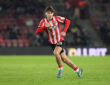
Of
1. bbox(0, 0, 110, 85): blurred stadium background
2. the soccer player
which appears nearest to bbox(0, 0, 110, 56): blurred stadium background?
bbox(0, 0, 110, 85): blurred stadium background

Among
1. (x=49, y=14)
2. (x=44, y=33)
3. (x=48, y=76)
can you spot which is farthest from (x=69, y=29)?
(x=49, y=14)

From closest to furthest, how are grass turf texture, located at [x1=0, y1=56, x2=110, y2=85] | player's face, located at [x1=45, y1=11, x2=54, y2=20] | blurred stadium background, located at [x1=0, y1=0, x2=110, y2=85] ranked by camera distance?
grass turf texture, located at [x1=0, y1=56, x2=110, y2=85] < player's face, located at [x1=45, y1=11, x2=54, y2=20] < blurred stadium background, located at [x1=0, y1=0, x2=110, y2=85]

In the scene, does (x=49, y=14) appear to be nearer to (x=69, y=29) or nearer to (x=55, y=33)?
(x=55, y=33)

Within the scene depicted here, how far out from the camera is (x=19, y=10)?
26.9 m

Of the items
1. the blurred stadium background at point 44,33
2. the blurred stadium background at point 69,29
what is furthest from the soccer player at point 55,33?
the blurred stadium background at point 69,29

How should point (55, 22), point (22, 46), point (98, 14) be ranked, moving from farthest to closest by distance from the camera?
point (98, 14), point (22, 46), point (55, 22)

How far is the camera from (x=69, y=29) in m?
25.6

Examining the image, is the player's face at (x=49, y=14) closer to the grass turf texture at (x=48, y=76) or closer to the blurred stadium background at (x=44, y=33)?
the grass turf texture at (x=48, y=76)

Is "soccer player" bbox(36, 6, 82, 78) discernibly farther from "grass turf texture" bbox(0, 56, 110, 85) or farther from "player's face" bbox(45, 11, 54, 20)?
"grass turf texture" bbox(0, 56, 110, 85)

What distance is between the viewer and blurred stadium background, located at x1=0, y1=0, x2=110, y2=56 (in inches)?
958

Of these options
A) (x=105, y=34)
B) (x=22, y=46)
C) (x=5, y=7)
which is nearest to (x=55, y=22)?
(x=22, y=46)

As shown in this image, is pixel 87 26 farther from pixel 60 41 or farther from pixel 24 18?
pixel 60 41

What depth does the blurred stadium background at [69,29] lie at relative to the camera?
79.8ft

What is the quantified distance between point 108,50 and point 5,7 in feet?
27.3
